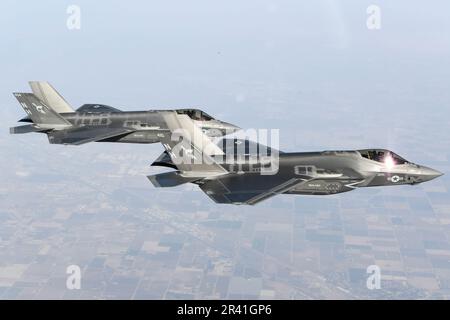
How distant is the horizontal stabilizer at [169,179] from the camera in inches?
1276

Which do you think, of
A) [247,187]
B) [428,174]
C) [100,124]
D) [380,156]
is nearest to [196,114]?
[100,124]

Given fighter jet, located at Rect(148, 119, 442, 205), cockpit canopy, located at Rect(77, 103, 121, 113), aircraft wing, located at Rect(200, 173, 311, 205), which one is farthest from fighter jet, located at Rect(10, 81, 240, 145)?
aircraft wing, located at Rect(200, 173, 311, 205)

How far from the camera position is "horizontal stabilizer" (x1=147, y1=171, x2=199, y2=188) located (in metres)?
32.4

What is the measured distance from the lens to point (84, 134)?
1662 inches

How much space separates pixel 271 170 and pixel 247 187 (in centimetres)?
277

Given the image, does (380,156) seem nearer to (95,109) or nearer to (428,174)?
(428,174)

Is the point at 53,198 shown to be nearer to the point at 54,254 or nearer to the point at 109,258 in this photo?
the point at 54,254

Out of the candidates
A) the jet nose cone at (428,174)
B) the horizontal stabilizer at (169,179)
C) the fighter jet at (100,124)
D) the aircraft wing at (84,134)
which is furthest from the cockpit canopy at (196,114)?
the jet nose cone at (428,174)

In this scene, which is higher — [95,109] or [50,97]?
[50,97]

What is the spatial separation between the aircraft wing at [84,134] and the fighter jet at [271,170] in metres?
8.92

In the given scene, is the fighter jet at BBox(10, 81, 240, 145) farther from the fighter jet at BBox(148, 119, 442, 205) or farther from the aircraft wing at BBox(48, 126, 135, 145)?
the fighter jet at BBox(148, 119, 442, 205)

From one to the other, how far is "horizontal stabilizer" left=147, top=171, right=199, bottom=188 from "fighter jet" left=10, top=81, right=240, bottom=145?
1044 cm

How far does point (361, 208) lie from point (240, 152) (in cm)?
12215

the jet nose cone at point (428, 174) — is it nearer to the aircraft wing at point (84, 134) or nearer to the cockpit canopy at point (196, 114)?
the cockpit canopy at point (196, 114)
